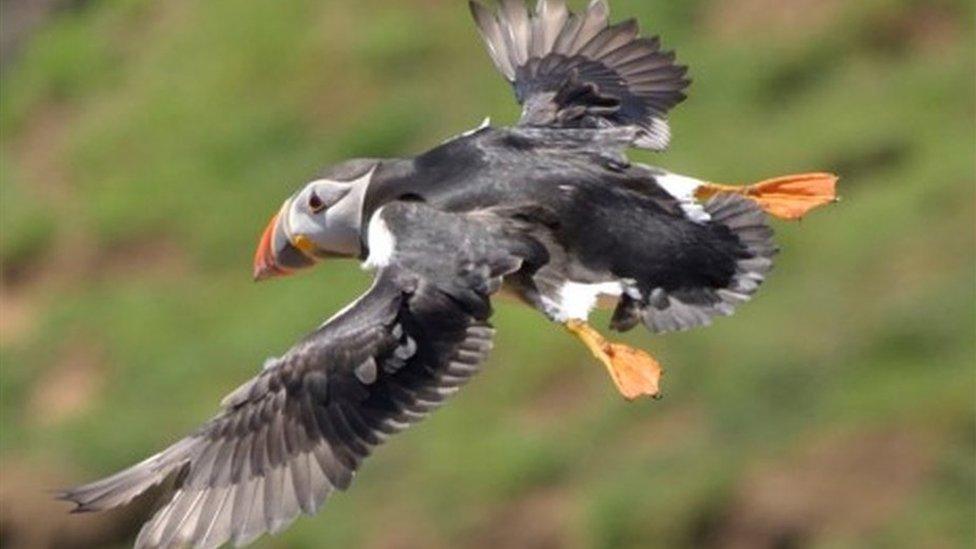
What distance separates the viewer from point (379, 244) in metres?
7.51

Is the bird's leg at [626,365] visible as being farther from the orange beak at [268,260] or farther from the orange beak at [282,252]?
the orange beak at [268,260]

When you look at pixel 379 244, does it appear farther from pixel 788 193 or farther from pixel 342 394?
pixel 788 193

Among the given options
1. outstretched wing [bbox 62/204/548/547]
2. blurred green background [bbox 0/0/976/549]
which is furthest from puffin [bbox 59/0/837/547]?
blurred green background [bbox 0/0/976/549]

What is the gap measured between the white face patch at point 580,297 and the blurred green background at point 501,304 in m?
3.99

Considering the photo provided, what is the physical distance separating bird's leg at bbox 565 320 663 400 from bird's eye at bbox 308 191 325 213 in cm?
71

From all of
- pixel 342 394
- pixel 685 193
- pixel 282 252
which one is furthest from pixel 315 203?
pixel 685 193

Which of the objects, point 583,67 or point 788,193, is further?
point 583,67

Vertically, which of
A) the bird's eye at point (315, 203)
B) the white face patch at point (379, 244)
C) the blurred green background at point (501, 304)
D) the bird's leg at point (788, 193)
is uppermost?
the white face patch at point (379, 244)

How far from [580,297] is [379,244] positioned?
410 millimetres

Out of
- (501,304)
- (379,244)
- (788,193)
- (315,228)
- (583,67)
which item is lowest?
(501,304)

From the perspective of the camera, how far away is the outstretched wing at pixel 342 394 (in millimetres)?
7359

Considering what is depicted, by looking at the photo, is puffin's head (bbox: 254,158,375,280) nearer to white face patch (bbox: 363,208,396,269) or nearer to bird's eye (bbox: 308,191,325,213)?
bird's eye (bbox: 308,191,325,213)

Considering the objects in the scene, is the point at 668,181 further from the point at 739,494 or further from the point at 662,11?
the point at 662,11

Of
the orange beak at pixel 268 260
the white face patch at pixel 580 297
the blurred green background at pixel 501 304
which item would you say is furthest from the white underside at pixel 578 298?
the blurred green background at pixel 501 304
